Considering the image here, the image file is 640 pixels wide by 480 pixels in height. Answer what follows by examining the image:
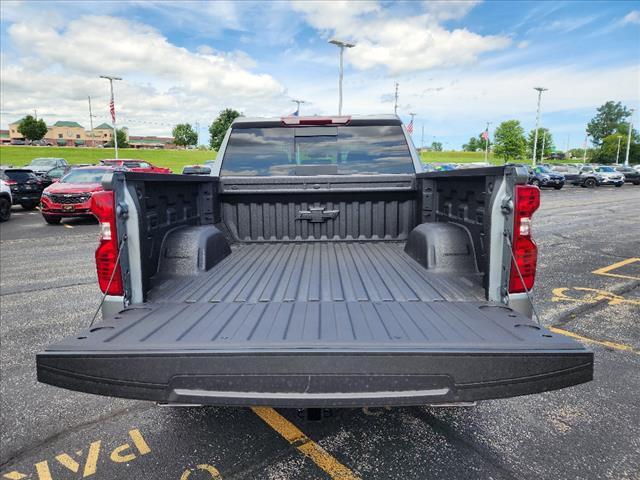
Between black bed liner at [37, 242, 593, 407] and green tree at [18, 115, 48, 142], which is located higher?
green tree at [18, 115, 48, 142]

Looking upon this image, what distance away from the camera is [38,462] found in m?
2.63

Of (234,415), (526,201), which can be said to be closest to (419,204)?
(526,201)

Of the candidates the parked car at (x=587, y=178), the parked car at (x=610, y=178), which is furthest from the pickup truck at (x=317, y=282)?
the parked car at (x=610, y=178)

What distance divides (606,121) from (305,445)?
15023cm

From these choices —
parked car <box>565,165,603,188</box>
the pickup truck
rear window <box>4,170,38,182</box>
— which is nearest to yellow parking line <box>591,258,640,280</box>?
Answer: the pickup truck

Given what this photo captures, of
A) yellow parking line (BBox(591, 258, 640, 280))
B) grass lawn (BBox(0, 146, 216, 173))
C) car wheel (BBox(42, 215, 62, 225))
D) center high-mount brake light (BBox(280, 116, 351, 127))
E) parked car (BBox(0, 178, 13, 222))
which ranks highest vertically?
grass lawn (BBox(0, 146, 216, 173))

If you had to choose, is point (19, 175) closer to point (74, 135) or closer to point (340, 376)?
point (340, 376)

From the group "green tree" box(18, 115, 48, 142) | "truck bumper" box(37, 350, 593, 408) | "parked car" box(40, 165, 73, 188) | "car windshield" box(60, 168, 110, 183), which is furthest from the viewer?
"green tree" box(18, 115, 48, 142)

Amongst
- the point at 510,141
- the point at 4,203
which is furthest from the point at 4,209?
the point at 510,141

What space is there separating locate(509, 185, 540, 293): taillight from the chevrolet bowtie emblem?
212 cm

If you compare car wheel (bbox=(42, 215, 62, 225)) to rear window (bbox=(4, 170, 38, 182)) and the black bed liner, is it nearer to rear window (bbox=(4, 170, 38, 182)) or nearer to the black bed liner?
rear window (bbox=(4, 170, 38, 182))

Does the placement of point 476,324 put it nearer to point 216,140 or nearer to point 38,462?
point 38,462

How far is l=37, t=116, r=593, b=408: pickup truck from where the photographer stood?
180 centimetres

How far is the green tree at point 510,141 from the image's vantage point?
7950 centimetres
